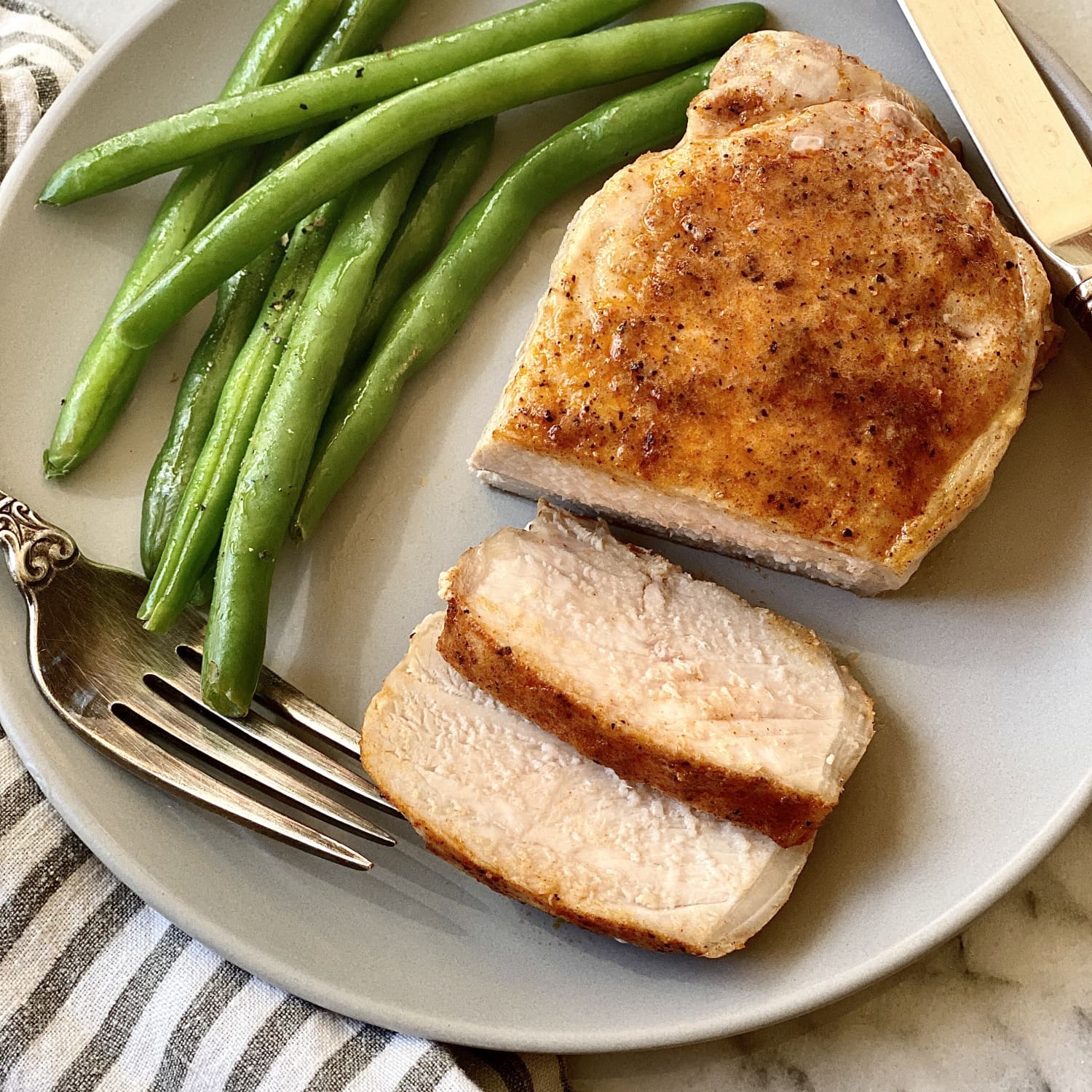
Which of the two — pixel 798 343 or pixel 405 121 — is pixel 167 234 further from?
pixel 798 343

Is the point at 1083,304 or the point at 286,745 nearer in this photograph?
the point at 1083,304

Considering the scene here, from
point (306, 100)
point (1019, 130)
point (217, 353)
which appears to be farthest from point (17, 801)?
point (1019, 130)

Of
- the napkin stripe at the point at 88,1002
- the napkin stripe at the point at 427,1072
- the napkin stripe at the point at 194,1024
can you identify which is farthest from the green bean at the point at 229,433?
the napkin stripe at the point at 427,1072

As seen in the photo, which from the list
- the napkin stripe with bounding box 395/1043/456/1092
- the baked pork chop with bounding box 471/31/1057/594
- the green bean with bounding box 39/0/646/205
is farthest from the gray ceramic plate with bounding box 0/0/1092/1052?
the baked pork chop with bounding box 471/31/1057/594

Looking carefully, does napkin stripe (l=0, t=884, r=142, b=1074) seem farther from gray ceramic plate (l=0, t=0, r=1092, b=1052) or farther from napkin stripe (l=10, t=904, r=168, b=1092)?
gray ceramic plate (l=0, t=0, r=1092, b=1052)

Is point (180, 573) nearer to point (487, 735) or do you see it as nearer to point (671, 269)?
point (487, 735)

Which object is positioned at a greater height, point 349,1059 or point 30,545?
point 30,545
